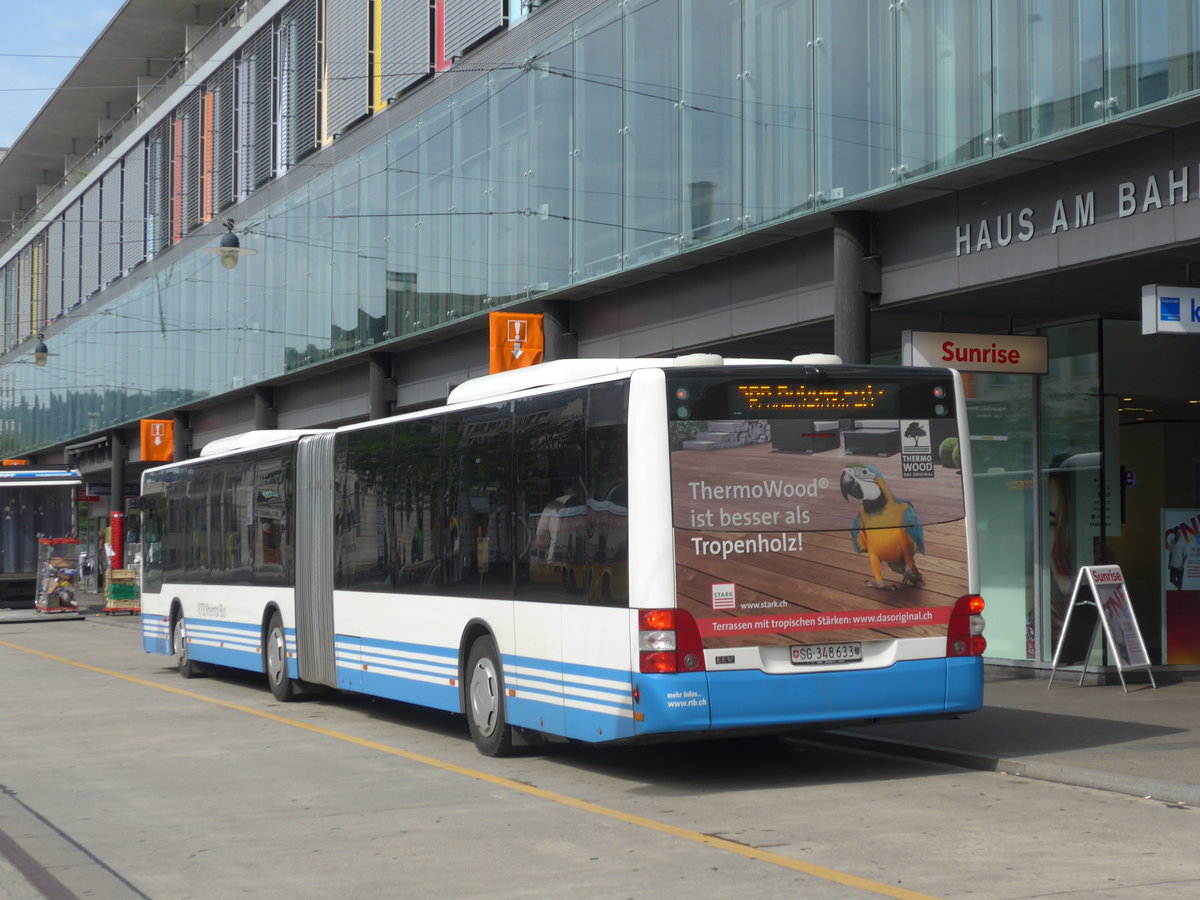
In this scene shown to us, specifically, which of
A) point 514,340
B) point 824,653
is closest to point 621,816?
point 824,653

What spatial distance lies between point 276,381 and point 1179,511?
23.3m

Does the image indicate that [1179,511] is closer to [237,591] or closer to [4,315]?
[237,591]

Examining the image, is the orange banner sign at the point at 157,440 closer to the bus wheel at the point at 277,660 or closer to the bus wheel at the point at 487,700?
the bus wheel at the point at 277,660

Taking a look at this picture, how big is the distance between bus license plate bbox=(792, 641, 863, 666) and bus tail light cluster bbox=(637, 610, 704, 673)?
0.76m

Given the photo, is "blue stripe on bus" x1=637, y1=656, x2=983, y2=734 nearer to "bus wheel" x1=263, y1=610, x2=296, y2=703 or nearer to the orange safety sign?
"bus wheel" x1=263, y1=610, x2=296, y2=703

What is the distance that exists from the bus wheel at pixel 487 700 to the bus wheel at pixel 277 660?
17.5 ft

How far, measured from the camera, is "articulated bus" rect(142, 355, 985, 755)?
10.4m

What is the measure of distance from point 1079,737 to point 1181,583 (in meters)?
6.59

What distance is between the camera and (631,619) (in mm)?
10414

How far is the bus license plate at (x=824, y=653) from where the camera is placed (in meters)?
10.7

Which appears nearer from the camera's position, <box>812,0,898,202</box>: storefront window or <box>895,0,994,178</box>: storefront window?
<box>895,0,994,178</box>: storefront window

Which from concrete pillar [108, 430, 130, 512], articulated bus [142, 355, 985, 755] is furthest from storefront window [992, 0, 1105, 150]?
concrete pillar [108, 430, 130, 512]

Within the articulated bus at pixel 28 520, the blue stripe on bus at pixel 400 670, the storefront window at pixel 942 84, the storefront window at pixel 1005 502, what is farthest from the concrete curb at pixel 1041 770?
the articulated bus at pixel 28 520

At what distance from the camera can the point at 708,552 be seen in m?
10.5
